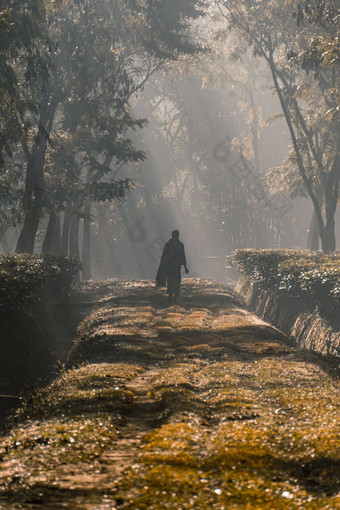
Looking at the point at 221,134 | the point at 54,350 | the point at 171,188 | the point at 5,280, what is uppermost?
the point at 221,134

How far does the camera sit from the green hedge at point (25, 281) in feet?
48.8

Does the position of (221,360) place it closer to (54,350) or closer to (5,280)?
(5,280)

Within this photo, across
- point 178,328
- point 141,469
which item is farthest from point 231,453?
point 178,328

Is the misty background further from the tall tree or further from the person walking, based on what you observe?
the person walking

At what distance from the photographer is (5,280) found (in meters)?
14.9

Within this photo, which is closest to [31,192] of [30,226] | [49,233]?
[30,226]

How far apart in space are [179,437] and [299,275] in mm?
15441

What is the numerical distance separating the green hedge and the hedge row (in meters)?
8.15

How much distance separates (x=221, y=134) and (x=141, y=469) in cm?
7189

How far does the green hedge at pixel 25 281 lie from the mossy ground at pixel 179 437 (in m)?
2.53

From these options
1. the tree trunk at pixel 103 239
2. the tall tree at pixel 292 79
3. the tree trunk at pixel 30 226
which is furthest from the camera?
the tree trunk at pixel 103 239

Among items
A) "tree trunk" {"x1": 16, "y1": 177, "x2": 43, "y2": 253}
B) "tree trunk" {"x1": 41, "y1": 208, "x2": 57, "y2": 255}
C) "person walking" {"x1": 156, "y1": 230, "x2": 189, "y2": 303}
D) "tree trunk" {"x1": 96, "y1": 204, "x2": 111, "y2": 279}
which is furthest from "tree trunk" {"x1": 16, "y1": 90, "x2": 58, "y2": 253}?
"tree trunk" {"x1": 96, "y1": 204, "x2": 111, "y2": 279}

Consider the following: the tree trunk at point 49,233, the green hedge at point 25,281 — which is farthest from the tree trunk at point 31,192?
the tree trunk at point 49,233

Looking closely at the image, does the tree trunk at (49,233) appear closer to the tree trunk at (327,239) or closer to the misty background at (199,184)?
the tree trunk at (327,239)
